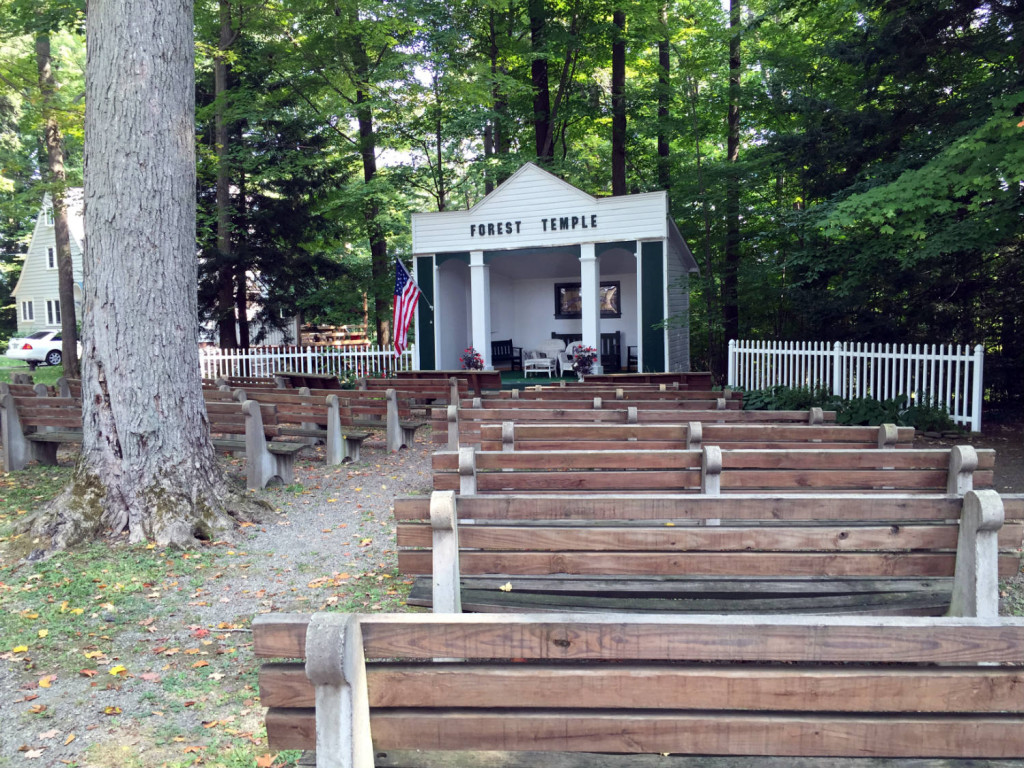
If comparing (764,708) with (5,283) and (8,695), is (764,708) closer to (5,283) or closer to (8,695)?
(8,695)

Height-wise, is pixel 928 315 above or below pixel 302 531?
above

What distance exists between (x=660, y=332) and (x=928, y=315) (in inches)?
234

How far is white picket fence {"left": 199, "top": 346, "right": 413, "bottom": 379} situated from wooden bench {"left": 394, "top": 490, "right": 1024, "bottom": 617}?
17.8 metres

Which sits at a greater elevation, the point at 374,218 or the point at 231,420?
the point at 374,218

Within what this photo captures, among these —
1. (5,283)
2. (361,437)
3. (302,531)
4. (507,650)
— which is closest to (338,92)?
(361,437)

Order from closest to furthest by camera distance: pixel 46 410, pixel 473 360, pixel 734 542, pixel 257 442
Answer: pixel 734 542, pixel 257 442, pixel 46 410, pixel 473 360

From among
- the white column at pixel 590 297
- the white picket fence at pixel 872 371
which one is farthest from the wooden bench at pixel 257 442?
the white column at pixel 590 297

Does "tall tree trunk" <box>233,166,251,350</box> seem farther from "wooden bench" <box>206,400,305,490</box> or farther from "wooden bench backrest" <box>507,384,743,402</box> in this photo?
"wooden bench backrest" <box>507,384,743,402</box>

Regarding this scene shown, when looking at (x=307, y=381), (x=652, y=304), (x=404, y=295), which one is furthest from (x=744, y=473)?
(x=404, y=295)

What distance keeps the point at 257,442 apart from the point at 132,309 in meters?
2.49

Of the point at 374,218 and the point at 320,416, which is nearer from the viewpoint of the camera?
the point at 320,416

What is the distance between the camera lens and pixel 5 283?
44.8 metres

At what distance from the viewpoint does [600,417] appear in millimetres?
7285

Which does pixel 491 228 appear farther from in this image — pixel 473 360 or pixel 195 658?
pixel 195 658
